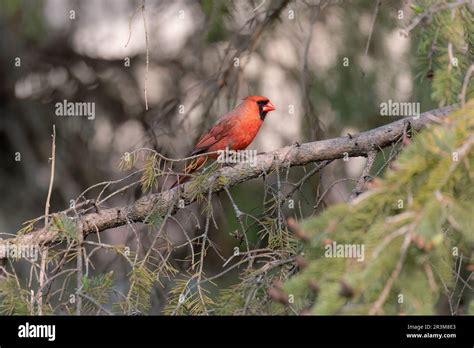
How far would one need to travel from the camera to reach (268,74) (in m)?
5.11

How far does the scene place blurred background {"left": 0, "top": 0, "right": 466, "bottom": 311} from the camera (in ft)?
15.1

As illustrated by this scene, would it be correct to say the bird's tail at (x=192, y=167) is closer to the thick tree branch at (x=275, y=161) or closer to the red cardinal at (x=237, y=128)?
the red cardinal at (x=237, y=128)

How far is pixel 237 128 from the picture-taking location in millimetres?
4922

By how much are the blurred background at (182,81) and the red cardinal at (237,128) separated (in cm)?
9

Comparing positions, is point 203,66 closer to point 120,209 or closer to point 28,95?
point 28,95

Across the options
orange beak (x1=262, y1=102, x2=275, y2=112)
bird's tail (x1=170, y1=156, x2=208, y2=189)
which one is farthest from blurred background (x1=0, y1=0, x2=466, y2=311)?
bird's tail (x1=170, y1=156, x2=208, y2=189)

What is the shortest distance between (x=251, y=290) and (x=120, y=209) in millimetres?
1260

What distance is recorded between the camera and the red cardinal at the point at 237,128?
4762mm

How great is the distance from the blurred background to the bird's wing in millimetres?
135

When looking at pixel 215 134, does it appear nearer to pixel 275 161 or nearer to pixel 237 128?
pixel 237 128

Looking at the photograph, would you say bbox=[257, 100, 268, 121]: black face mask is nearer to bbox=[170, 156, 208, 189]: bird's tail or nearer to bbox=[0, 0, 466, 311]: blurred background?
bbox=[0, 0, 466, 311]: blurred background

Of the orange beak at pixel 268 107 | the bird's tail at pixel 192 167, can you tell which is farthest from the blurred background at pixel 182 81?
the bird's tail at pixel 192 167
